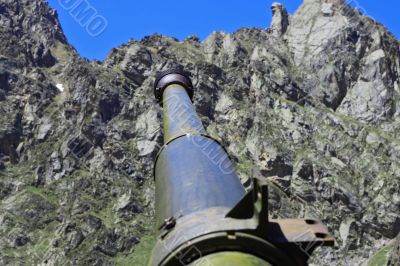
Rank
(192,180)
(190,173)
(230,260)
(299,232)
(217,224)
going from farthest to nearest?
1. (190,173)
2. (192,180)
3. (299,232)
4. (217,224)
5. (230,260)

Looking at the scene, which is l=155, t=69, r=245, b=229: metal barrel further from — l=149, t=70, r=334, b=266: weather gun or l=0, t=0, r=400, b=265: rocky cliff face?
l=0, t=0, r=400, b=265: rocky cliff face

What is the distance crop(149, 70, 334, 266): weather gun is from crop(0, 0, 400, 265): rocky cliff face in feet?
401

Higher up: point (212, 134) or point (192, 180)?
point (212, 134)

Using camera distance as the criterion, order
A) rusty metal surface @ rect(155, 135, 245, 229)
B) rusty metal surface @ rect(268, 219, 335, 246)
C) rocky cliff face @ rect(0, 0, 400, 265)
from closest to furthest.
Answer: rusty metal surface @ rect(268, 219, 335, 246)
rusty metal surface @ rect(155, 135, 245, 229)
rocky cliff face @ rect(0, 0, 400, 265)

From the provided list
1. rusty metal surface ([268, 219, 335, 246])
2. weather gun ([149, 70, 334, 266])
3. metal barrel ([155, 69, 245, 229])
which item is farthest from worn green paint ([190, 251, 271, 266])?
metal barrel ([155, 69, 245, 229])

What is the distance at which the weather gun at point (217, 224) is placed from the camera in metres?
4.12

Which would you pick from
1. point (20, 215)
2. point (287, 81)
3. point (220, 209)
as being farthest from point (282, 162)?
point (220, 209)

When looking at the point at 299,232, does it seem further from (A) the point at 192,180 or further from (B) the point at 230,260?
(A) the point at 192,180

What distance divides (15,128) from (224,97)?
55.7m

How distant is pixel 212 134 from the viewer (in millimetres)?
153125

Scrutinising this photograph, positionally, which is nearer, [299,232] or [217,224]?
[217,224]

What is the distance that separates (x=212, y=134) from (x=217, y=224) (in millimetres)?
148886

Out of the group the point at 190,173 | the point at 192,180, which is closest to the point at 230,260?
the point at 192,180

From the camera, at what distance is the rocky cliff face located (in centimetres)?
14012
